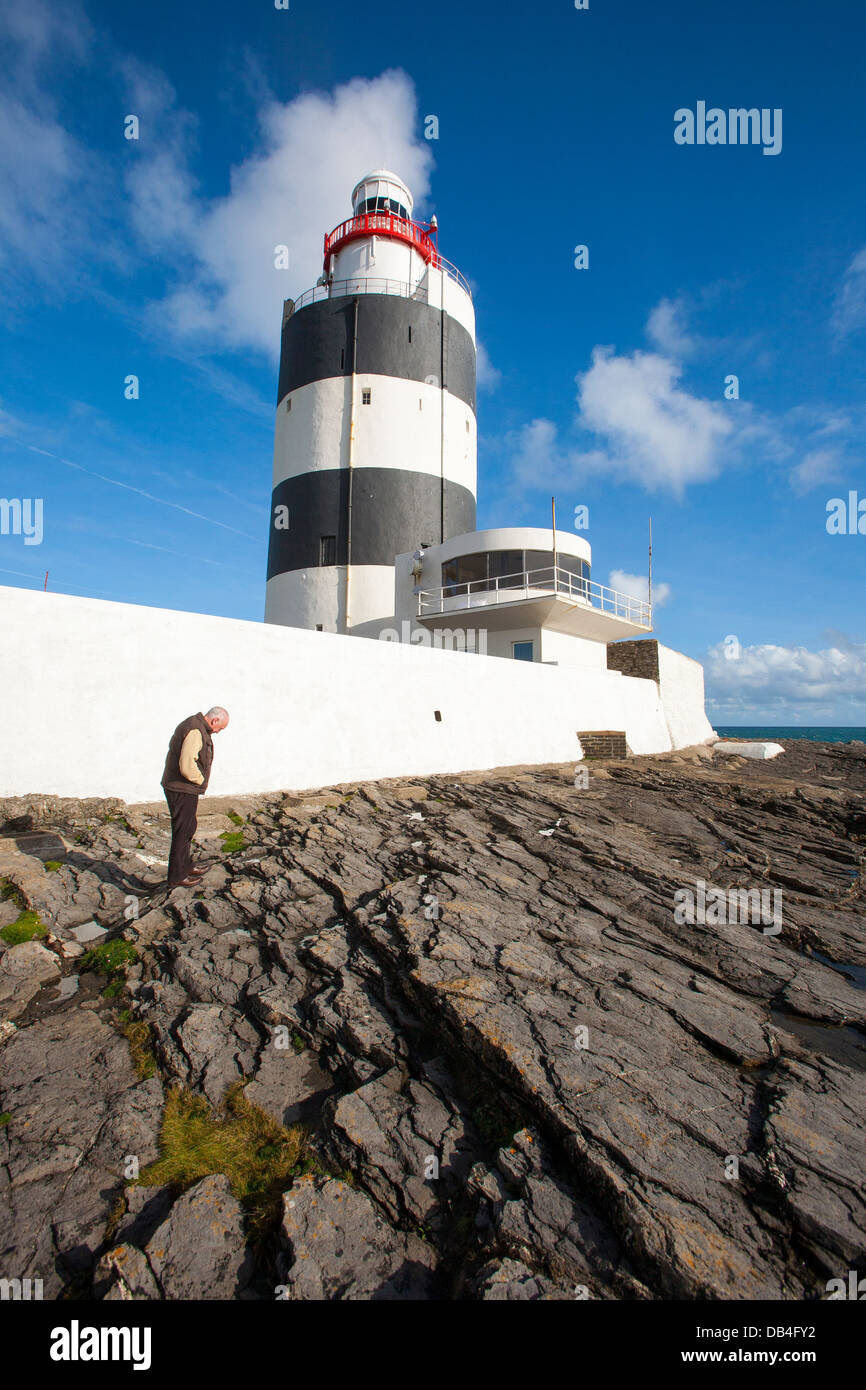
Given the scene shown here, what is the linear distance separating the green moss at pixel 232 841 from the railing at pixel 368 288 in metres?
23.7

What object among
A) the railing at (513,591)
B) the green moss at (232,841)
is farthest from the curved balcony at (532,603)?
the green moss at (232,841)

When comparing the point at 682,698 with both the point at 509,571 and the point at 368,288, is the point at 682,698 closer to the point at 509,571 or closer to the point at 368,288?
the point at 509,571

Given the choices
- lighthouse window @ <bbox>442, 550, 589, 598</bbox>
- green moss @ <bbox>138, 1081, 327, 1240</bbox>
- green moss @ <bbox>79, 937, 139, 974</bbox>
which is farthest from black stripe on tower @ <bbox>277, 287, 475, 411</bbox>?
green moss @ <bbox>138, 1081, 327, 1240</bbox>

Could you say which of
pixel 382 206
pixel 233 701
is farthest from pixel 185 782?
pixel 382 206

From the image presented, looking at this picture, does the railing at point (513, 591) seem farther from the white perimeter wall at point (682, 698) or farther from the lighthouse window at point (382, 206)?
the lighthouse window at point (382, 206)

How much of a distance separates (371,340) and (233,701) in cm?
1900

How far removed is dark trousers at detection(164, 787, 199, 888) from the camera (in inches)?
263

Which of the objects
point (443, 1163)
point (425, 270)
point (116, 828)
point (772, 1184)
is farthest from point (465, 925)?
point (425, 270)

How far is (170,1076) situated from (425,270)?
2992cm

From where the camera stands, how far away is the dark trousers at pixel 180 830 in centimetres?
669

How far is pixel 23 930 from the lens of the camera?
556cm

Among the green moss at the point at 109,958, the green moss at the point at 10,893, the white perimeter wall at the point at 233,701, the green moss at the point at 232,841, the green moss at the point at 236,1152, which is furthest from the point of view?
the white perimeter wall at the point at 233,701

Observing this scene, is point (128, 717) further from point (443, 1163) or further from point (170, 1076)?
point (443, 1163)

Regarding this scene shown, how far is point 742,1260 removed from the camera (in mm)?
2723
